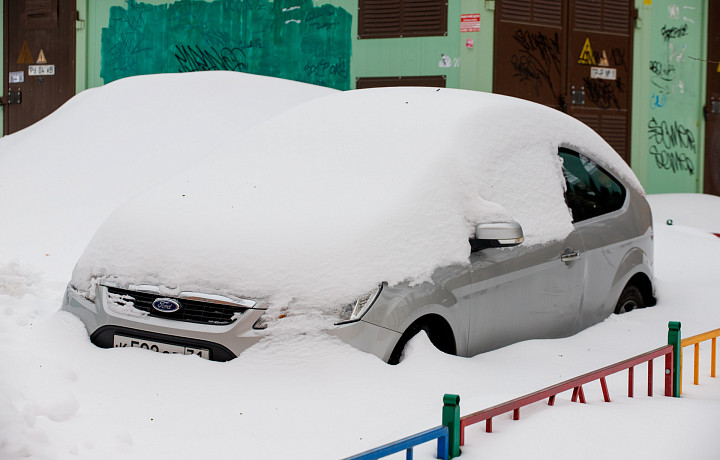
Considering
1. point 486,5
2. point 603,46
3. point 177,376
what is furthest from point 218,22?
point 177,376

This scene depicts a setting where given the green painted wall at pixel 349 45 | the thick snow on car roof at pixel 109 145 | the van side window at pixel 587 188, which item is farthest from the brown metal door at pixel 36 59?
the van side window at pixel 587 188

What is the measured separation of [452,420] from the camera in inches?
115

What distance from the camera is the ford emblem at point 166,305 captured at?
3.70 metres

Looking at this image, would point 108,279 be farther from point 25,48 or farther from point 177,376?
point 25,48

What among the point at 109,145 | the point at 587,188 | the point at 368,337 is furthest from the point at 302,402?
the point at 109,145

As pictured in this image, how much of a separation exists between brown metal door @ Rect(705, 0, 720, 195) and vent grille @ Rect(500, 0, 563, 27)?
9.75 ft

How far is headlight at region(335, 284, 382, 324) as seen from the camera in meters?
3.61

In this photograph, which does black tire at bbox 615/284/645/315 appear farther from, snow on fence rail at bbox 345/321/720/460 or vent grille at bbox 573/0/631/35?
vent grille at bbox 573/0/631/35

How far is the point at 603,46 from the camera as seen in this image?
1296cm

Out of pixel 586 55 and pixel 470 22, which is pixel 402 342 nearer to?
pixel 470 22

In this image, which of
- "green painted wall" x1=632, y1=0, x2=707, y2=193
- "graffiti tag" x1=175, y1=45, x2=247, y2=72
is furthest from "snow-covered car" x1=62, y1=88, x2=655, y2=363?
"green painted wall" x1=632, y1=0, x2=707, y2=193

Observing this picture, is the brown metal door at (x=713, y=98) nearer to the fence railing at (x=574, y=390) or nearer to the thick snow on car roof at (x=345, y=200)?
the thick snow on car roof at (x=345, y=200)

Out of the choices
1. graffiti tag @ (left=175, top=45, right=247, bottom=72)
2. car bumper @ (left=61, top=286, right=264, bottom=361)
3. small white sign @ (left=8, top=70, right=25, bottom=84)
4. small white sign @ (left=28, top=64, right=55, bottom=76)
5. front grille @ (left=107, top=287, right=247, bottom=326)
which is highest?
graffiti tag @ (left=175, top=45, right=247, bottom=72)

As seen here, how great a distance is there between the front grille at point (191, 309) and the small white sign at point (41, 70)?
1069cm
